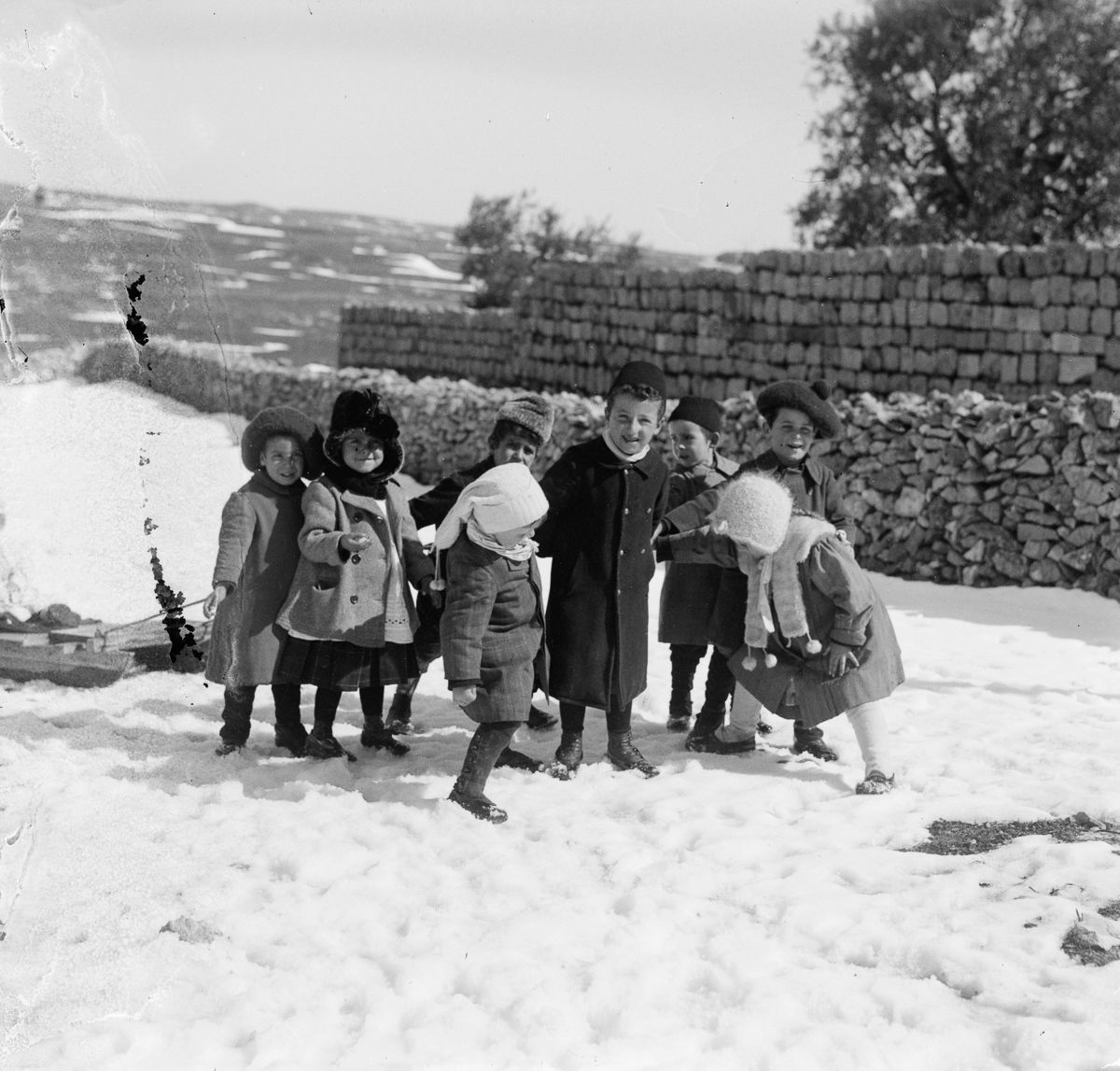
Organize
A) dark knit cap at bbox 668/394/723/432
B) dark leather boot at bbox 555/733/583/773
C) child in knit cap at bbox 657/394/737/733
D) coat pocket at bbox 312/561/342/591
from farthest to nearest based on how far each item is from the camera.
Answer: dark knit cap at bbox 668/394/723/432 → child in knit cap at bbox 657/394/737/733 → dark leather boot at bbox 555/733/583/773 → coat pocket at bbox 312/561/342/591

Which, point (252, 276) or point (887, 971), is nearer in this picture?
point (887, 971)

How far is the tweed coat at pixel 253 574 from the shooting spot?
17.0 ft

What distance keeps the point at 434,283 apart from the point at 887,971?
49.2 metres

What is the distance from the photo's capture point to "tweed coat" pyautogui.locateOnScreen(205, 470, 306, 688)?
519cm

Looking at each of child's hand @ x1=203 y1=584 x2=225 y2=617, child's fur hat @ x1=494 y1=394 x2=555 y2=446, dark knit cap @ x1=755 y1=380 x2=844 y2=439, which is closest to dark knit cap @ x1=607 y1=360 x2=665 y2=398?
child's fur hat @ x1=494 y1=394 x2=555 y2=446

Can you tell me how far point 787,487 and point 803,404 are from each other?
1.11 ft

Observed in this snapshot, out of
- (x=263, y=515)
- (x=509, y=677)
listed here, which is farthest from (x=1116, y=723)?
(x=263, y=515)

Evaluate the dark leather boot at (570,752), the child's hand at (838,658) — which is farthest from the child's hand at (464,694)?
the child's hand at (838,658)

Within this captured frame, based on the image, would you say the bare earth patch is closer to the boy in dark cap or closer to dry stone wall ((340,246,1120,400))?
the boy in dark cap

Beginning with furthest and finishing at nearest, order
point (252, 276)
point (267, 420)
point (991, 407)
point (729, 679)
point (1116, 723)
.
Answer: point (252, 276) < point (991, 407) < point (1116, 723) < point (729, 679) < point (267, 420)

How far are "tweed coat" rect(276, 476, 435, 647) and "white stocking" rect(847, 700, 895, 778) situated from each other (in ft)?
5.73

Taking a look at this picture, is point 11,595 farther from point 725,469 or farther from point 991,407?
point 991,407

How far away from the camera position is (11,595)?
7020 mm

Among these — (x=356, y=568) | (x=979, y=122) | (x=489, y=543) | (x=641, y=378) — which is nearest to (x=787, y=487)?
(x=641, y=378)
